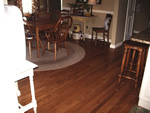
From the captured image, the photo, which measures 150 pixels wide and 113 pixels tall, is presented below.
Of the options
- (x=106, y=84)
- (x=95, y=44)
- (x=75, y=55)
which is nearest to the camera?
(x=106, y=84)

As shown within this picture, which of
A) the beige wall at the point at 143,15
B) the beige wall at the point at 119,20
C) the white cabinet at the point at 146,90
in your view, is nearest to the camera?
the white cabinet at the point at 146,90

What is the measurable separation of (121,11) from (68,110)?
3439mm


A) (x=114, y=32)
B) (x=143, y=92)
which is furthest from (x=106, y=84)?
(x=114, y=32)

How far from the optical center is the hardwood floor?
7.36 feet

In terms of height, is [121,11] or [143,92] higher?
[121,11]

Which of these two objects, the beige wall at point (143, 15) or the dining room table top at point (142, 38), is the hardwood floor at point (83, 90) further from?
the beige wall at point (143, 15)

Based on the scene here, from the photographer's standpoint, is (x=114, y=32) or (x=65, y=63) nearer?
(x=65, y=63)

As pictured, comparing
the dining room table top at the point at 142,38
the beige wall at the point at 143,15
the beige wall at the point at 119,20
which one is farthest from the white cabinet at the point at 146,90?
the beige wall at the point at 143,15

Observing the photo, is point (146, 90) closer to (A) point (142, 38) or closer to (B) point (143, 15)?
(A) point (142, 38)

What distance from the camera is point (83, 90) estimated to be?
2646 mm

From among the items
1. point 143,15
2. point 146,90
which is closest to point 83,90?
point 146,90

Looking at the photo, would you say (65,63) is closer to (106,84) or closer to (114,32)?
(106,84)

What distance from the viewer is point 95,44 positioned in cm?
510

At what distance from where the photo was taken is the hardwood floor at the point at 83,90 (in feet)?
7.36
